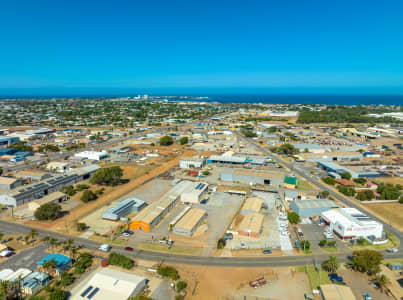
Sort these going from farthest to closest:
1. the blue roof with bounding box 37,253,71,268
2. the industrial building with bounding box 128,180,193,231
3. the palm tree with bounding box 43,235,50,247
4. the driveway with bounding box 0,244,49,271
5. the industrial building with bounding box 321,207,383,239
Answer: the industrial building with bounding box 128,180,193,231
the industrial building with bounding box 321,207,383,239
the palm tree with bounding box 43,235,50,247
the driveway with bounding box 0,244,49,271
the blue roof with bounding box 37,253,71,268

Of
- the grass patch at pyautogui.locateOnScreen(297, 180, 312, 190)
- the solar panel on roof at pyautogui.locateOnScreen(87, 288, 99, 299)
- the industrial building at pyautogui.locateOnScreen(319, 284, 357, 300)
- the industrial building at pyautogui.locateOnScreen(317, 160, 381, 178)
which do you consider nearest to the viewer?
the solar panel on roof at pyautogui.locateOnScreen(87, 288, 99, 299)

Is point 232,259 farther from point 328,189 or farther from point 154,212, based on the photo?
point 328,189

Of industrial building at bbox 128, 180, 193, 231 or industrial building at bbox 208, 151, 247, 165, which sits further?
industrial building at bbox 208, 151, 247, 165

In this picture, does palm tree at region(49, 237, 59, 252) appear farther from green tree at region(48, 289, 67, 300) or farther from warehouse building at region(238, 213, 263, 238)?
warehouse building at region(238, 213, 263, 238)

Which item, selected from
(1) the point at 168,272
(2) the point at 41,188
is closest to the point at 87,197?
(2) the point at 41,188

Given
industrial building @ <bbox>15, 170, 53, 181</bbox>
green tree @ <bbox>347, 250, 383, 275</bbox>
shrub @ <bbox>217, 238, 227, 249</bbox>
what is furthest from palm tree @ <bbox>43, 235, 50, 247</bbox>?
green tree @ <bbox>347, 250, 383, 275</bbox>

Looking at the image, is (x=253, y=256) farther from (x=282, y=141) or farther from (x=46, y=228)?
(x=282, y=141)

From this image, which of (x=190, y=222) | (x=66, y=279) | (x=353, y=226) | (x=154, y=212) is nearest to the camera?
(x=66, y=279)
